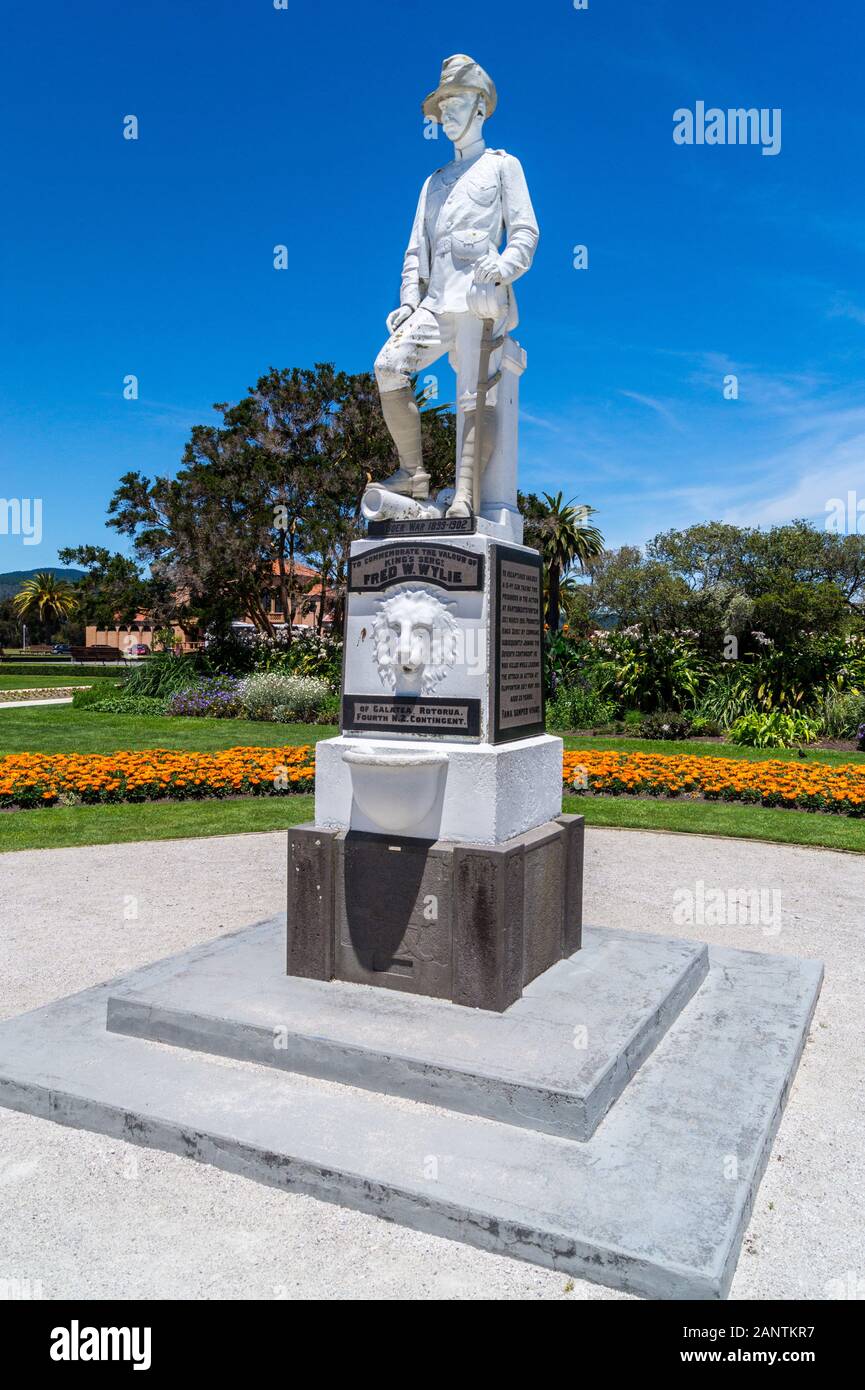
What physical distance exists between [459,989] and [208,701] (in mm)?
16600

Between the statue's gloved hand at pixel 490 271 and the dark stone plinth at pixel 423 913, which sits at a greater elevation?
the statue's gloved hand at pixel 490 271

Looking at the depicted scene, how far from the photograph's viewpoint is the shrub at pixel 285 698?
61.9ft

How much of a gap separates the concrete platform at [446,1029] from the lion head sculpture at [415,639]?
1.50 m

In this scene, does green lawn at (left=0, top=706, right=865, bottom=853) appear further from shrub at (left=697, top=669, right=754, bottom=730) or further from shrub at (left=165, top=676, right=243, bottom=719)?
shrub at (left=165, top=676, right=243, bottom=719)

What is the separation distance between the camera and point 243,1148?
3311 mm

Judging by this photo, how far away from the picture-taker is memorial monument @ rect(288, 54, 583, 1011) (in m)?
4.37

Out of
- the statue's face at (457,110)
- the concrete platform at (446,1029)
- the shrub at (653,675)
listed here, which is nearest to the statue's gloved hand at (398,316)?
the statue's face at (457,110)

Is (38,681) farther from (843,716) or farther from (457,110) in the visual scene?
(457,110)

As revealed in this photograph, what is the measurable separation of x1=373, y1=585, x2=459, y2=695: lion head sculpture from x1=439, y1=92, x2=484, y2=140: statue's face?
2499mm

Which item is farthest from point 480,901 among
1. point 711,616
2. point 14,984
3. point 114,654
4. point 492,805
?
point 114,654

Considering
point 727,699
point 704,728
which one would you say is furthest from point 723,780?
point 727,699

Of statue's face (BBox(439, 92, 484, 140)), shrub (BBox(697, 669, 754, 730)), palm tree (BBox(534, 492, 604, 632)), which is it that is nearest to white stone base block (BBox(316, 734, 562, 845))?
statue's face (BBox(439, 92, 484, 140))

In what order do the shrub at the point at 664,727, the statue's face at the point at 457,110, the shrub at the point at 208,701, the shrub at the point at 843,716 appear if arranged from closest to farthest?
the statue's face at the point at 457,110 → the shrub at the point at 843,716 → the shrub at the point at 664,727 → the shrub at the point at 208,701

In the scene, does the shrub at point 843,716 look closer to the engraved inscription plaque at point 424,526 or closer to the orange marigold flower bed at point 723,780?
the orange marigold flower bed at point 723,780
